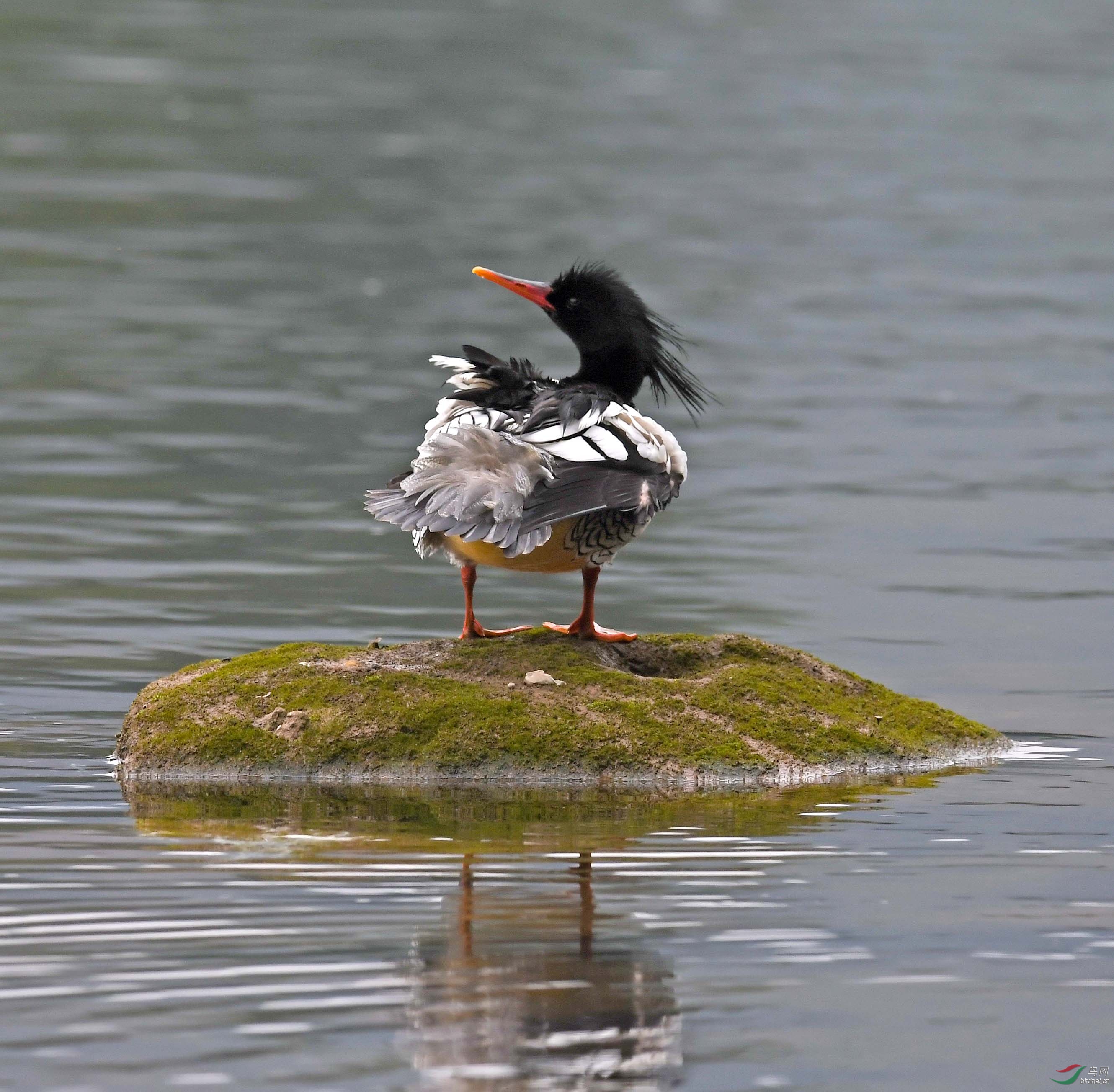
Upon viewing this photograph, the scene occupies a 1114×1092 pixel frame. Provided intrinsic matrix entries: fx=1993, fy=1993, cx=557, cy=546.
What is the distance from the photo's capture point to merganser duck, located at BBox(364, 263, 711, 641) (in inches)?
288

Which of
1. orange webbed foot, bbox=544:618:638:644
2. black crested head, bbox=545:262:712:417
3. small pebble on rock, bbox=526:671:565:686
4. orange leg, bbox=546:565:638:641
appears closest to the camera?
small pebble on rock, bbox=526:671:565:686

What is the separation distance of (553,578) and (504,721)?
561 centimetres

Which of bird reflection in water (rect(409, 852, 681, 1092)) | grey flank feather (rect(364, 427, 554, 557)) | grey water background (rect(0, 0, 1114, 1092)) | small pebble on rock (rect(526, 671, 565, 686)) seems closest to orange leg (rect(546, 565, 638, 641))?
small pebble on rock (rect(526, 671, 565, 686))

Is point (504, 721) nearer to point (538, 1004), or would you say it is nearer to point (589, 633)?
point (589, 633)

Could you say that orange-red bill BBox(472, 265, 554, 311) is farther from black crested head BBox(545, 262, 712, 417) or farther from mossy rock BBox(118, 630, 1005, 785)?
mossy rock BBox(118, 630, 1005, 785)

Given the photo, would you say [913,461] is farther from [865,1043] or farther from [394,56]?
[394,56]

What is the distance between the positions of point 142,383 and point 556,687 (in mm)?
11188

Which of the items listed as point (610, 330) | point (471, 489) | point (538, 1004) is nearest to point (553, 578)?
point (610, 330)

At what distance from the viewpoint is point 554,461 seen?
752 centimetres

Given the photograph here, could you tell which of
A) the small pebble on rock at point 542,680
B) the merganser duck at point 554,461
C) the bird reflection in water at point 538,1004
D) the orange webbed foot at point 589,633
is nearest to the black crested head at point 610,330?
the merganser duck at point 554,461

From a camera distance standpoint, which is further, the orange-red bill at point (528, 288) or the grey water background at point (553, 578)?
the orange-red bill at point (528, 288)

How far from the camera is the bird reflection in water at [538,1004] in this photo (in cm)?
492

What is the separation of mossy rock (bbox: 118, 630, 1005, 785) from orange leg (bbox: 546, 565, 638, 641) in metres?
0.05

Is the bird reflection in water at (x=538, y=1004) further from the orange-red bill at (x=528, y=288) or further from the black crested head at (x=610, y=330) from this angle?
the orange-red bill at (x=528, y=288)
